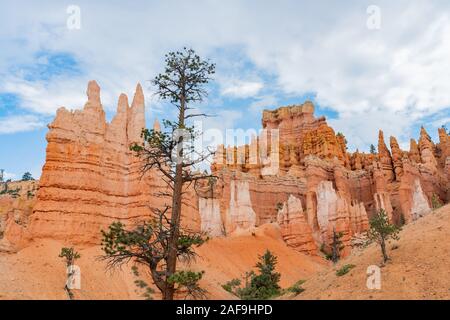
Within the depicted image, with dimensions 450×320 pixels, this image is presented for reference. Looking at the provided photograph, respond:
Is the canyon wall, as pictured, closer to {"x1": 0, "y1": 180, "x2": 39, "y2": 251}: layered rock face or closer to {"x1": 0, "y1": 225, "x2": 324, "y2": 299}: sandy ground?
{"x1": 0, "y1": 180, "x2": 39, "y2": 251}: layered rock face

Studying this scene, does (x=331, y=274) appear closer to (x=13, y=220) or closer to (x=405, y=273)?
(x=405, y=273)

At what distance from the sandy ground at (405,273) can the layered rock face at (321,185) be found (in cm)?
3787

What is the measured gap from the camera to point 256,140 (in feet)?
353

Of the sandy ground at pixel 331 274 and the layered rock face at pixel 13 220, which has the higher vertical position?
the layered rock face at pixel 13 220

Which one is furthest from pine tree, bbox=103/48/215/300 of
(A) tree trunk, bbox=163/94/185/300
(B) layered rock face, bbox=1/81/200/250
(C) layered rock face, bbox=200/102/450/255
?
(C) layered rock face, bbox=200/102/450/255

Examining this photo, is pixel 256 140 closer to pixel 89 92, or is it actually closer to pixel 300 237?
pixel 300 237

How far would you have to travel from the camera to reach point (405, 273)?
73.9ft

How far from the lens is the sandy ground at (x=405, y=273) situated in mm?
20562

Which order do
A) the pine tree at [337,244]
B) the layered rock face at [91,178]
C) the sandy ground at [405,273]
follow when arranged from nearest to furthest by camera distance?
the sandy ground at [405,273] → the layered rock face at [91,178] → the pine tree at [337,244]

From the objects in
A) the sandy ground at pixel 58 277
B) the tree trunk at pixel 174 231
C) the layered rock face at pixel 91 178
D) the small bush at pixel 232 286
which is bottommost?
the small bush at pixel 232 286

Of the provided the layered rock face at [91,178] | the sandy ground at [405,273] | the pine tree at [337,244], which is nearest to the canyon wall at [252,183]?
the layered rock face at [91,178]

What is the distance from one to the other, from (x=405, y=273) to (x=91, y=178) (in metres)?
29.8

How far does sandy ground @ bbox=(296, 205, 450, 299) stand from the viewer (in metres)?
20.6

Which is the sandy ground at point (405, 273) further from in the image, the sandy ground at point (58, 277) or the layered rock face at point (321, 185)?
the layered rock face at point (321, 185)
